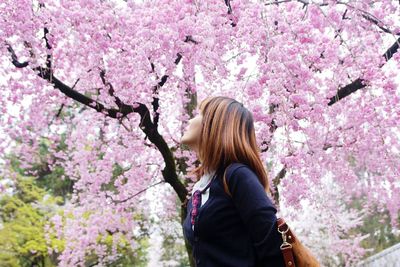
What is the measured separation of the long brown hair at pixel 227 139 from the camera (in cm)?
161

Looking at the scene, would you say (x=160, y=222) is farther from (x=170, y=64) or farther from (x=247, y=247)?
(x=247, y=247)

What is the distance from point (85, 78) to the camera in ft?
16.7

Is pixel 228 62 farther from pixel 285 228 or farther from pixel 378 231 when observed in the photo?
pixel 378 231

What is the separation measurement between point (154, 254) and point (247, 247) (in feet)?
43.8

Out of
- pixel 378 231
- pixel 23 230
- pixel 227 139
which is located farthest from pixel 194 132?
pixel 378 231

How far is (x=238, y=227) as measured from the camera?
1.55 meters

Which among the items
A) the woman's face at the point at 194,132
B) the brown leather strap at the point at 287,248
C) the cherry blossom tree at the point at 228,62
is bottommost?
the brown leather strap at the point at 287,248

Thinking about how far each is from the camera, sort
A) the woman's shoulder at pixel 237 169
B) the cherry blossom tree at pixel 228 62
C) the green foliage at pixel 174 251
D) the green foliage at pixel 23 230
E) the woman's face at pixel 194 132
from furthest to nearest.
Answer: the green foliage at pixel 174 251, the green foliage at pixel 23 230, the cherry blossom tree at pixel 228 62, the woman's face at pixel 194 132, the woman's shoulder at pixel 237 169

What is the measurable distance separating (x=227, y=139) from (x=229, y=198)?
199mm

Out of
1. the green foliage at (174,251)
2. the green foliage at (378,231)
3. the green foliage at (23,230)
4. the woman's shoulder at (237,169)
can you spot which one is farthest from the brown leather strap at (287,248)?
the green foliage at (378,231)

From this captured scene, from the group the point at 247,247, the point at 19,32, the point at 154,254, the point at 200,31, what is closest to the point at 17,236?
the point at 154,254

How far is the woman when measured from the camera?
1463 mm

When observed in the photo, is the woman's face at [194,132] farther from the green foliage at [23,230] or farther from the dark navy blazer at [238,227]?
the green foliage at [23,230]

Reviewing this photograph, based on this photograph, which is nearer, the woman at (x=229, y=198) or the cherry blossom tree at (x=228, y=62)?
the woman at (x=229, y=198)
